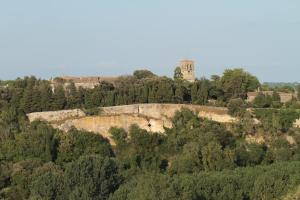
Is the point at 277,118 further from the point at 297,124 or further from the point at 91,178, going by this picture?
the point at 91,178

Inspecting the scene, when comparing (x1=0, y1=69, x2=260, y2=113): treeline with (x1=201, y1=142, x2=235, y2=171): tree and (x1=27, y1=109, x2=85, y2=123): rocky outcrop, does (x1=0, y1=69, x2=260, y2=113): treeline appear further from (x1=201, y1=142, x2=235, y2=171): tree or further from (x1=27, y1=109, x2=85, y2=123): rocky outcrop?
(x1=201, y1=142, x2=235, y2=171): tree

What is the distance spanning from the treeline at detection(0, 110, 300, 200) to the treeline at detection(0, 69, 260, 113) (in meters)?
2.40

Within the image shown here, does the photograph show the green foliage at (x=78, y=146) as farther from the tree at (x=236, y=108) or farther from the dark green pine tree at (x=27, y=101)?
the tree at (x=236, y=108)

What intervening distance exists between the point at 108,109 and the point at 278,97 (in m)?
10.3

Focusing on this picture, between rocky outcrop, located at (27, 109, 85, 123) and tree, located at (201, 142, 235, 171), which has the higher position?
rocky outcrop, located at (27, 109, 85, 123)

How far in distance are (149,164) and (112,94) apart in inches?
249

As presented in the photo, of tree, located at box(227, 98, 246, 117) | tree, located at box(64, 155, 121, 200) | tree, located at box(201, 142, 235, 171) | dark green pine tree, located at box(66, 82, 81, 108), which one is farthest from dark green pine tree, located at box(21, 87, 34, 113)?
tree, located at box(227, 98, 246, 117)

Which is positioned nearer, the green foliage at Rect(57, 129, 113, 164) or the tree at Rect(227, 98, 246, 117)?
the green foliage at Rect(57, 129, 113, 164)

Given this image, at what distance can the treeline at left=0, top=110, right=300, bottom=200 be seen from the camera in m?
30.6

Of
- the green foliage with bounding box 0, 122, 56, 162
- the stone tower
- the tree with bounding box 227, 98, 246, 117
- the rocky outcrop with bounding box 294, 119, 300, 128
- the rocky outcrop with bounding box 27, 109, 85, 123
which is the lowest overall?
the green foliage with bounding box 0, 122, 56, 162

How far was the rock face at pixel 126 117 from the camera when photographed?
39906 mm

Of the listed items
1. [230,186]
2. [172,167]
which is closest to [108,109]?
[172,167]

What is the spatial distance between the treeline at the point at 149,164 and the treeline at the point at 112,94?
94.3 inches

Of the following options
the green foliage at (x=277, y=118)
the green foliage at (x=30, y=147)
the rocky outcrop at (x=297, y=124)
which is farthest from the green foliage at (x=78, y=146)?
the rocky outcrop at (x=297, y=124)
